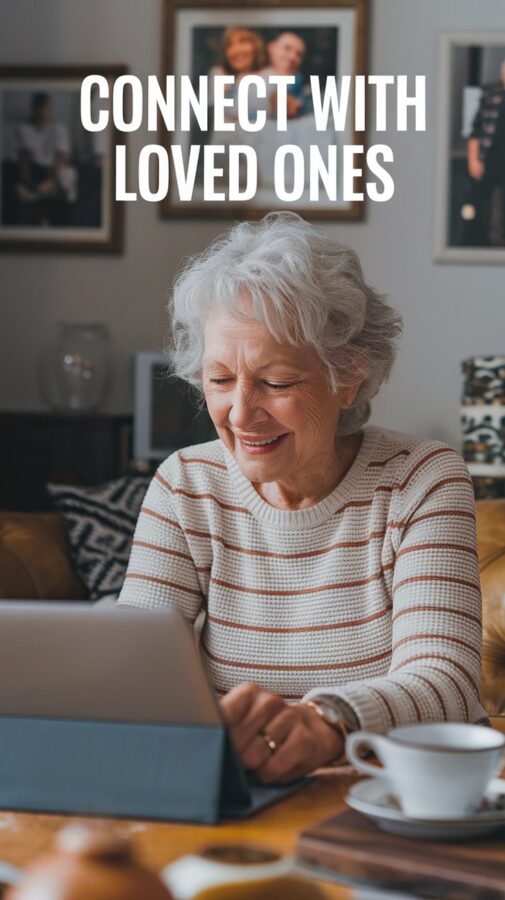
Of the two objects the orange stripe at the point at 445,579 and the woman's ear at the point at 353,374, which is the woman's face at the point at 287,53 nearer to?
the woman's ear at the point at 353,374

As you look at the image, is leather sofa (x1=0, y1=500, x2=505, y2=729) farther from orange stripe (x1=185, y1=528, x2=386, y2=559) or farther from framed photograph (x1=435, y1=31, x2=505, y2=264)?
framed photograph (x1=435, y1=31, x2=505, y2=264)

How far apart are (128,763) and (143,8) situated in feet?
10.6

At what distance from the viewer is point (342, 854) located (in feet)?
2.75

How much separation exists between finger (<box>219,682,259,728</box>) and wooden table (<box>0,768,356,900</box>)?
0.09 meters

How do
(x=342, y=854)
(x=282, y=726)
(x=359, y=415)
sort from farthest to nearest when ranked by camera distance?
(x=359, y=415), (x=282, y=726), (x=342, y=854)

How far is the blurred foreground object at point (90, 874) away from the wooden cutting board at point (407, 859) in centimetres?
26

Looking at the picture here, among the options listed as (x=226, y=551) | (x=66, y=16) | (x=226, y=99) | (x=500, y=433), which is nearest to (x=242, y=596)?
(x=226, y=551)

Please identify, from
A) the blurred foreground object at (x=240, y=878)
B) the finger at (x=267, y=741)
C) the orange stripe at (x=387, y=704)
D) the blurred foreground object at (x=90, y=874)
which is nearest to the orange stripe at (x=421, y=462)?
the orange stripe at (x=387, y=704)

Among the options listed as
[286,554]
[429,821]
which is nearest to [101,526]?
[286,554]

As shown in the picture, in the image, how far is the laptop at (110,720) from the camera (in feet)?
3.07

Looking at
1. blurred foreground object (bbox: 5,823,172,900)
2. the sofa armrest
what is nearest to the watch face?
blurred foreground object (bbox: 5,823,172,900)

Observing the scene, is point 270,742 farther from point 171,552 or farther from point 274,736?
point 171,552

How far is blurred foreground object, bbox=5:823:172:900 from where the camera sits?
568mm

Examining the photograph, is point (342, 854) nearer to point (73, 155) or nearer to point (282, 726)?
point (282, 726)
